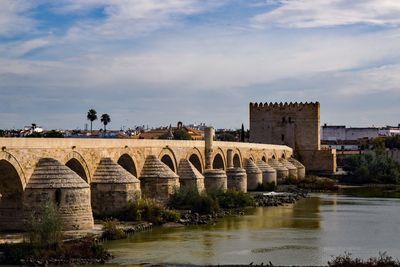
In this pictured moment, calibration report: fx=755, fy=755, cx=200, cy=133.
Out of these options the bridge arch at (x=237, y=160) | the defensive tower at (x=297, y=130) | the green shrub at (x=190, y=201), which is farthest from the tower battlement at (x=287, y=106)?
the green shrub at (x=190, y=201)

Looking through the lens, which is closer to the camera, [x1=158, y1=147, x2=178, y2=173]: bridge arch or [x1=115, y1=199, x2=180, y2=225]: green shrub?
[x1=115, y1=199, x2=180, y2=225]: green shrub

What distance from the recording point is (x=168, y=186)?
25.5m

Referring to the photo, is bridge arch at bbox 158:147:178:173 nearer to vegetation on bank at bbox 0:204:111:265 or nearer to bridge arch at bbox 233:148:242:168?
bridge arch at bbox 233:148:242:168

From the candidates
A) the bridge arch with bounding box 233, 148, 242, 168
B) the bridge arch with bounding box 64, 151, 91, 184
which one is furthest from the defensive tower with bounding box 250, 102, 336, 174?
the bridge arch with bounding box 64, 151, 91, 184

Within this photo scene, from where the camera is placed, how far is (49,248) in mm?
16172

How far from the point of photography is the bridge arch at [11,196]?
18.4 metres

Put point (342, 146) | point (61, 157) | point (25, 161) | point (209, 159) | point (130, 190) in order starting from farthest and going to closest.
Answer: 1. point (342, 146)
2. point (209, 159)
3. point (130, 190)
4. point (61, 157)
5. point (25, 161)

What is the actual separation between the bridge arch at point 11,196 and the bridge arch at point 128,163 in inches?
264

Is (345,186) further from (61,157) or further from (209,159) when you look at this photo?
(61,157)

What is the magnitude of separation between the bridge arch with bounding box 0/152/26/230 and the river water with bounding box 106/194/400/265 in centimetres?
251

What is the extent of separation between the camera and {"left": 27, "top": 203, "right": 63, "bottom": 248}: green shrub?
16312 millimetres

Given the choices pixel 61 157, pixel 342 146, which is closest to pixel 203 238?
pixel 61 157

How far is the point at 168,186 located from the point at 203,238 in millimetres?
6001

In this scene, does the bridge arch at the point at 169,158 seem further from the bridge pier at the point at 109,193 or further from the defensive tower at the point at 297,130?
the defensive tower at the point at 297,130
